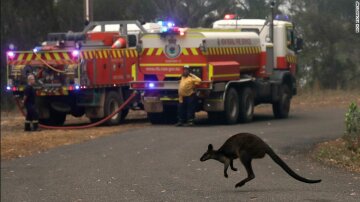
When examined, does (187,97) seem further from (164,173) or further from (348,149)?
(164,173)

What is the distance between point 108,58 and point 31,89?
113 inches

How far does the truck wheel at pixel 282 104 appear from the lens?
25.3 m

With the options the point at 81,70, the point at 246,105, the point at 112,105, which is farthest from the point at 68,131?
the point at 246,105

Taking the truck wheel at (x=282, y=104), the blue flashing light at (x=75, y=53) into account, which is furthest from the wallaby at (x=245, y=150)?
the truck wheel at (x=282, y=104)

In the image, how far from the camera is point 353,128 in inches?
569

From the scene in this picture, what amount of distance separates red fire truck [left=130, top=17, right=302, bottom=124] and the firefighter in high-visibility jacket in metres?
0.29

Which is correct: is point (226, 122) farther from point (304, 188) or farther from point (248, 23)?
point (304, 188)

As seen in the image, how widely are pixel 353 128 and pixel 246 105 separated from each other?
354 inches

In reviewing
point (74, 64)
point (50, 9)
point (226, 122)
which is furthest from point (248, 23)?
point (50, 9)

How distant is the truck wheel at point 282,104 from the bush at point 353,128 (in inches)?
414

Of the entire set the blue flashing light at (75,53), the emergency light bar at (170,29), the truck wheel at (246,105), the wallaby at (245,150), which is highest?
the emergency light bar at (170,29)

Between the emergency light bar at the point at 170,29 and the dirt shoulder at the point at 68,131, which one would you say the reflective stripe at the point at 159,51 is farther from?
the dirt shoulder at the point at 68,131

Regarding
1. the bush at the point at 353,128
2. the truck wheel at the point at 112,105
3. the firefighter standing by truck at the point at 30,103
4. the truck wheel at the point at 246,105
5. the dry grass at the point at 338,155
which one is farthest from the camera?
the truck wheel at the point at 112,105

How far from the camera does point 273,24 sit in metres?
23.9
